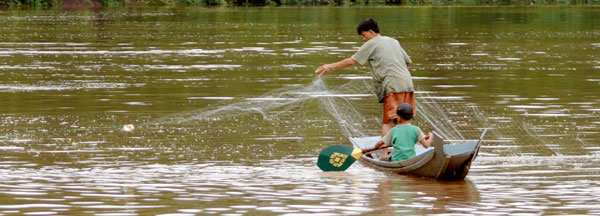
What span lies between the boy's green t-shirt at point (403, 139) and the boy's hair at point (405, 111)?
106mm

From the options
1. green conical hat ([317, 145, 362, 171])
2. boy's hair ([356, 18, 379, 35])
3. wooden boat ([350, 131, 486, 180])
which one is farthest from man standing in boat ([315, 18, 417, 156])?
wooden boat ([350, 131, 486, 180])

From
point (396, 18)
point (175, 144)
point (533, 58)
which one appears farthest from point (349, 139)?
point (396, 18)

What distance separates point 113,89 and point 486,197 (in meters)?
12.1

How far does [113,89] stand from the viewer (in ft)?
70.9

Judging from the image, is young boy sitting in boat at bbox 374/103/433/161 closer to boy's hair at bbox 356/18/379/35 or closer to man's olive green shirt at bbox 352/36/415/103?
man's olive green shirt at bbox 352/36/415/103

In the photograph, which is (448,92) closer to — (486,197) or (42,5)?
(486,197)

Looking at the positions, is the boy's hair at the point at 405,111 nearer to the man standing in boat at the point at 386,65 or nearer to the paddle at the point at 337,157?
the paddle at the point at 337,157

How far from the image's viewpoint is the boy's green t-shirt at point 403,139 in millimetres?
12133

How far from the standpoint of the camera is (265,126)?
16297 millimetres

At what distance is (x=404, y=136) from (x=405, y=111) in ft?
0.96


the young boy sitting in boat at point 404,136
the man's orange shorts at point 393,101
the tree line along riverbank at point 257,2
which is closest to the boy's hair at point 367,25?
the man's orange shorts at point 393,101

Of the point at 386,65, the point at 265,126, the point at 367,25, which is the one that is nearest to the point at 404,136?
the point at 386,65

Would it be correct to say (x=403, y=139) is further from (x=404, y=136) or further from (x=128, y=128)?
(x=128, y=128)

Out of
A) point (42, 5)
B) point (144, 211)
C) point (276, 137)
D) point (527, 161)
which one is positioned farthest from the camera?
point (42, 5)
